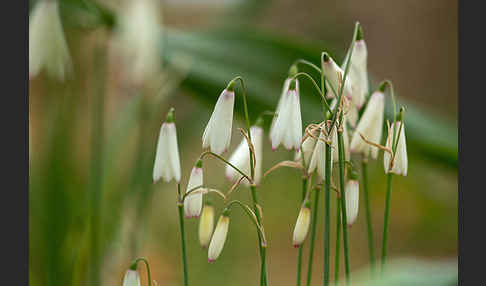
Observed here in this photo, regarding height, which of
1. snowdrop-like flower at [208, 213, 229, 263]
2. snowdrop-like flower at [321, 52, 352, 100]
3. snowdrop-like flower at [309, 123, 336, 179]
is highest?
snowdrop-like flower at [321, 52, 352, 100]

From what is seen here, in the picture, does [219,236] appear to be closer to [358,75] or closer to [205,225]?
[205,225]

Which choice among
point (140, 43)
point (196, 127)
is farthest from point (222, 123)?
point (196, 127)

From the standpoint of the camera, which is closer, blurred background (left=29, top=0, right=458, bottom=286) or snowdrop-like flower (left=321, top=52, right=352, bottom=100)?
snowdrop-like flower (left=321, top=52, right=352, bottom=100)

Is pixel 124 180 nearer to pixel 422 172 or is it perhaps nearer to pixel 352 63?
pixel 352 63

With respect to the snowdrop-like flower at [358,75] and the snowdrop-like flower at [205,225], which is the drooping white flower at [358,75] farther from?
the snowdrop-like flower at [205,225]

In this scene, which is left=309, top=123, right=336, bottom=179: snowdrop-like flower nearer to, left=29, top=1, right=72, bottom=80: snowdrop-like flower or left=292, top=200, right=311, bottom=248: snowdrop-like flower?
left=292, top=200, right=311, bottom=248: snowdrop-like flower

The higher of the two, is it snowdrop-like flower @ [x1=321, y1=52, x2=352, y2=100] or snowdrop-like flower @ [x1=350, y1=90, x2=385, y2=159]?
snowdrop-like flower @ [x1=321, y1=52, x2=352, y2=100]

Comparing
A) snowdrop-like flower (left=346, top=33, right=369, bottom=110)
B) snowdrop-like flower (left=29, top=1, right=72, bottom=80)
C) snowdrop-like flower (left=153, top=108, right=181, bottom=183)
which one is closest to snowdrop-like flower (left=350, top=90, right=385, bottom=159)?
snowdrop-like flower (left=346, top=33, right=369, bottom=110)
